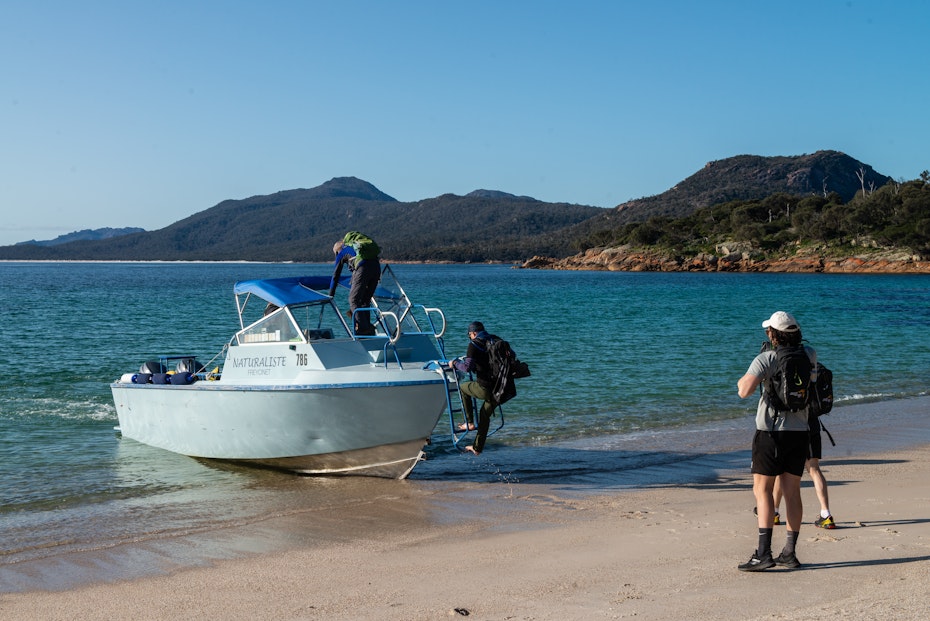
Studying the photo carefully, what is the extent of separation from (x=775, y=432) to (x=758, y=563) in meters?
1.02

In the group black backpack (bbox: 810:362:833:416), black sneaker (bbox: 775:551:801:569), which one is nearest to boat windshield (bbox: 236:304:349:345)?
black backpack (bbox: 810:362:833:416)

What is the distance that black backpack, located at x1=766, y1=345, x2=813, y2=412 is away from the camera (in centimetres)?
591

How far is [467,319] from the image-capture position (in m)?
43.3

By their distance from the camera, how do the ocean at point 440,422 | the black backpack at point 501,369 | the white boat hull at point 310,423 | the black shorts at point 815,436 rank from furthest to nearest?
the white boat hull at point 310,423 < the black backpack at point 501,369 < the ocean at point 440,422 < the black shorts at point 815,436

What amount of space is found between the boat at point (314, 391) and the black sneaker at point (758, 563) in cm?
431

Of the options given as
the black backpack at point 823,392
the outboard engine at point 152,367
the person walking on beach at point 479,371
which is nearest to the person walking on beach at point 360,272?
the person walking on beach at point 479,371

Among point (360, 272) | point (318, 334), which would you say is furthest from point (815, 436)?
point (318, 334)

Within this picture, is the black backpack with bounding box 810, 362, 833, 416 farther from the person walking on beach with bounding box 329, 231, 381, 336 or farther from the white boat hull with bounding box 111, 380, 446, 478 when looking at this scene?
the person walking on beach with bounding box 329, 231, 381, 336

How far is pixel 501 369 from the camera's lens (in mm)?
9523

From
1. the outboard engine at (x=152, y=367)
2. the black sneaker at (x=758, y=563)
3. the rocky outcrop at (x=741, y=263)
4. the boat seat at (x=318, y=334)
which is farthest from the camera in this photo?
the rocky outcrop at (x=741, y=263)

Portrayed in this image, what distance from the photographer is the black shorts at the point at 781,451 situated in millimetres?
6070

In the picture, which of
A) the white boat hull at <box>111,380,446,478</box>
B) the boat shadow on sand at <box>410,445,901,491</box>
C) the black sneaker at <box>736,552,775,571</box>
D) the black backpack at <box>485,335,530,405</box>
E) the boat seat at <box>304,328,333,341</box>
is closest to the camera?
the black sneaker at <box>736,552,775,571</box>

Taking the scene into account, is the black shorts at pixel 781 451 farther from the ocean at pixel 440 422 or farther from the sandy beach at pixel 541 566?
the ocean at pixel 440 422

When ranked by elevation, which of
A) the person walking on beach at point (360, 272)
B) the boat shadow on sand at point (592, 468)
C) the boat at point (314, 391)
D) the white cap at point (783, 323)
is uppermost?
the person walking on beach at point (360, 272)
